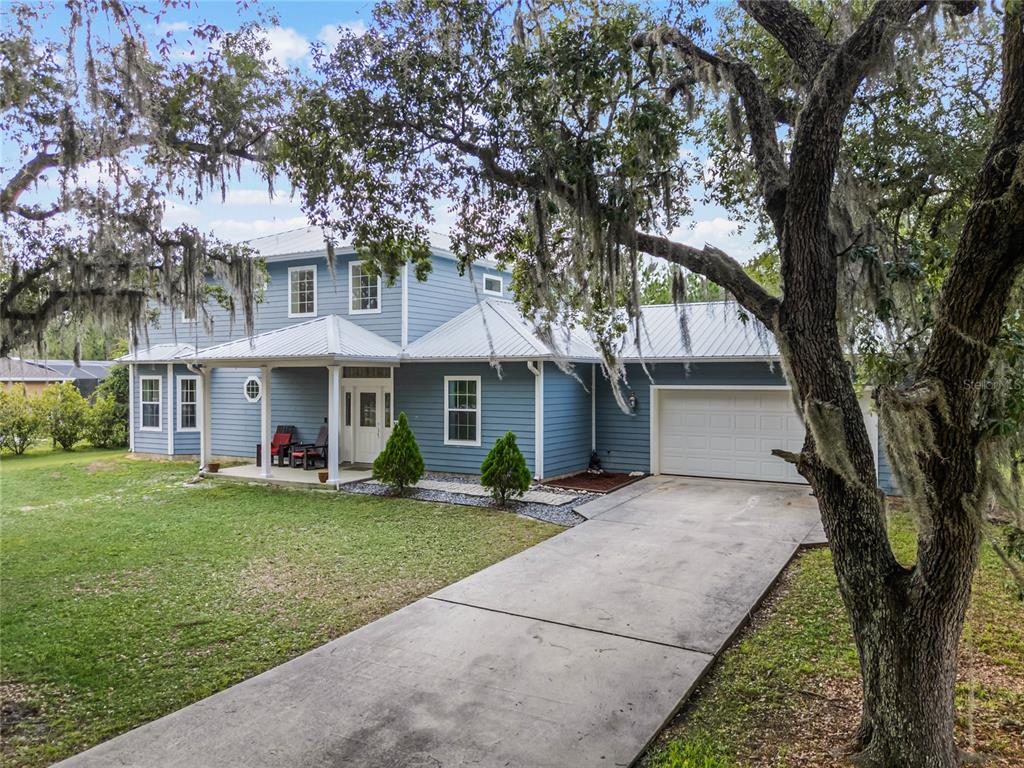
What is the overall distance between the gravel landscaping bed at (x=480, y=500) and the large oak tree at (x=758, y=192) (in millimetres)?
3465

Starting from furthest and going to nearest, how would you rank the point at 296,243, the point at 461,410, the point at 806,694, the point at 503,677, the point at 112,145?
the point at 296,243 → the point at 461,410 → the point at 112,145 → the point at 503,677 → the point at 806,694

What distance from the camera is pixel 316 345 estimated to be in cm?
1138

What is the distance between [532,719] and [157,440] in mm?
15222

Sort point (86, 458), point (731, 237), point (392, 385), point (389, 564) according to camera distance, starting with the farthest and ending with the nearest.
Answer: point (86, 458)
point (392, 385)
point (731, 237)
point (389, 564)

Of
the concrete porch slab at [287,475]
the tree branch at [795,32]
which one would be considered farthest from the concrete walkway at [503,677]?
the concrete porch slab at [287,475]

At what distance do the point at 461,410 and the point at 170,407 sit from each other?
25.5 feet

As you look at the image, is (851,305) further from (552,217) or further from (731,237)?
(731,237)

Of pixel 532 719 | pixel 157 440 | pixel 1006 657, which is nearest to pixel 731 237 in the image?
pixel 1006 657

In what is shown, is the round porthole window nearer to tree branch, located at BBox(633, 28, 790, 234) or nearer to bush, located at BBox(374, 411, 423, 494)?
bush, located at BBox(374, 411, 423, 494)

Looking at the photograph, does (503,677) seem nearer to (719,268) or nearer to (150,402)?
(719,268)

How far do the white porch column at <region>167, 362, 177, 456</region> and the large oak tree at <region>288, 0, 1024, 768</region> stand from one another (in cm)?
1202

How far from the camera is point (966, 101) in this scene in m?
5.30

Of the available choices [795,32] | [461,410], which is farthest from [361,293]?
[795,32]

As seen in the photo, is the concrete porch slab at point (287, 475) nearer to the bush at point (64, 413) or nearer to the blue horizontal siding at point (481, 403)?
the blue horizontal siding at point (481, 403)
